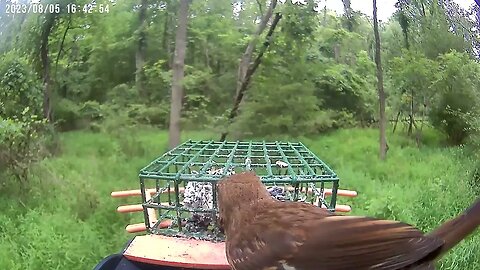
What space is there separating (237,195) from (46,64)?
1.33 meters

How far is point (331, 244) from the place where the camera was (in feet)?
1.98

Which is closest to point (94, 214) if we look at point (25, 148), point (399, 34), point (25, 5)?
point (25, 148)

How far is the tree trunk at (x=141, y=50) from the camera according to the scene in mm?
1970

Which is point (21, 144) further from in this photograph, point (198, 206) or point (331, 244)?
point (331, 244)

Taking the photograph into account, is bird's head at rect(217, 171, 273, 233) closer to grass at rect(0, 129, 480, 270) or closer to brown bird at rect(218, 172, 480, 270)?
brown bird at rect(218, 172, 480, 270)

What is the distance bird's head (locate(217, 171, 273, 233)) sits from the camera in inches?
29.6

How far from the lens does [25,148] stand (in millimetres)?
1909

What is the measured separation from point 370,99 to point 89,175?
3.30 ft

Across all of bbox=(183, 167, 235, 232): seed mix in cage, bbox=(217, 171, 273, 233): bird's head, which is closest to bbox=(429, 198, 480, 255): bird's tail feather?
bbox=(217, 171, 273, 233): bird's head

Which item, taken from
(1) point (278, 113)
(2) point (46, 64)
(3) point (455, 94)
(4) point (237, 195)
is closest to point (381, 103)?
(3) point (455, 94)

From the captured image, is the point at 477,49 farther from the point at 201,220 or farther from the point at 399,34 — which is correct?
the point at 201,220

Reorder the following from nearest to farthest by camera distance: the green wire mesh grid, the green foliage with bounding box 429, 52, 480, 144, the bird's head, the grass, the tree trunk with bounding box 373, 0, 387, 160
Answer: the bird's head < the green wire mesh grid < the grass < the green foliage with bounding box 429, 52, 480, 144 < the tree trunk with bounding box 373, 0, 387, 160

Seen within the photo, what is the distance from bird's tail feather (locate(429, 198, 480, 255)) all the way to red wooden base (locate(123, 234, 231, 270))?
0.29 metres

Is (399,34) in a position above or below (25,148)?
above
